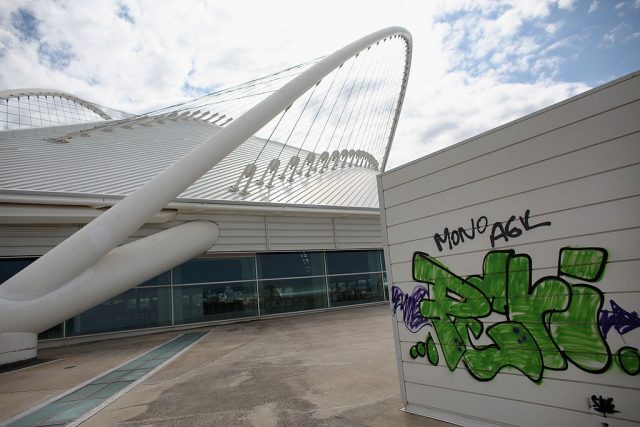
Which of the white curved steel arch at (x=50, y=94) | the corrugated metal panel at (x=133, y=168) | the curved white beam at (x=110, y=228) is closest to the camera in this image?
the curved white beam at (x=110, y=228)

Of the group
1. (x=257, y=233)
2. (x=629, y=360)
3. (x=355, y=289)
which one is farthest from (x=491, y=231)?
(x=355, y=289)

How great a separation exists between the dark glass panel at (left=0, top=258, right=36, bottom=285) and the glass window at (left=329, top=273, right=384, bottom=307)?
1458 centimetres

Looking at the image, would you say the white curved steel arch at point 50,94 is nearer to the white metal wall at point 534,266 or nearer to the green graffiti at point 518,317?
the white metal wall at point 534,266

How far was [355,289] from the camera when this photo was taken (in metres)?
23.1

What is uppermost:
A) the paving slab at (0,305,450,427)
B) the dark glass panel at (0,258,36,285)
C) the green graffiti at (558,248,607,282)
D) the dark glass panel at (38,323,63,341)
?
the dark glass panel at (0,258,36,285)

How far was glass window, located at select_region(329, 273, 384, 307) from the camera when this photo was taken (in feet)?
73.0

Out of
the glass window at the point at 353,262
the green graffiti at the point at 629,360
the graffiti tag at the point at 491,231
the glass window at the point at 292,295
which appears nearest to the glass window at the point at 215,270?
the glass window at the point at 292,295

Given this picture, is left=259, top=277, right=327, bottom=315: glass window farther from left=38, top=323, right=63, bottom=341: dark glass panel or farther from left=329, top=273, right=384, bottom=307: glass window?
left=38, top=323, right=63, bottom=341: dark glass panel

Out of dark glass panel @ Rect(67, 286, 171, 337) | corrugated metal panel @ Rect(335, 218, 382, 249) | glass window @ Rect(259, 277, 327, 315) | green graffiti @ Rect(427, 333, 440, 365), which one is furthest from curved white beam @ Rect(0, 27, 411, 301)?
corrugated metal panel @ Rect(335, 218, 382, 249)

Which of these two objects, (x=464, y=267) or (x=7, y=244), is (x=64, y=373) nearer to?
(x=7, y=244)

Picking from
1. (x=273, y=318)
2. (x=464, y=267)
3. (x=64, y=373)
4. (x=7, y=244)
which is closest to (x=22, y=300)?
(x=64, y=373)

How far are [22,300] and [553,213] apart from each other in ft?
34.9

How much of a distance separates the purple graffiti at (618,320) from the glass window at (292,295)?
1748 centimetres

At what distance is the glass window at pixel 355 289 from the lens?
73.0ft
